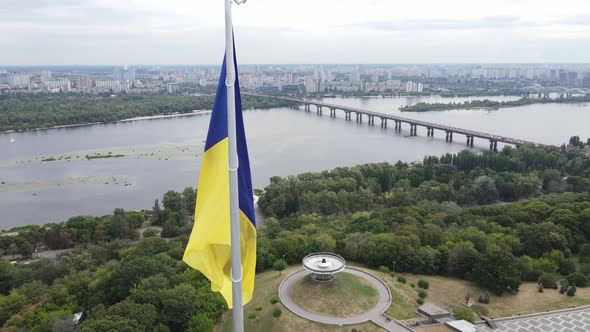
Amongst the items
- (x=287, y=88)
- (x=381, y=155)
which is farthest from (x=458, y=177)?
(x=287, y=88)

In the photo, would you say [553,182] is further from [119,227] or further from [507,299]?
[119,227]

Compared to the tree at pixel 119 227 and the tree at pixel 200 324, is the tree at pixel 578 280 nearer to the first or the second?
the tree at pixel 200 324

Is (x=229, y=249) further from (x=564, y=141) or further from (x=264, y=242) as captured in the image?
(x=564, y=141)

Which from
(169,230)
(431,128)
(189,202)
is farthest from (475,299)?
(431,128)

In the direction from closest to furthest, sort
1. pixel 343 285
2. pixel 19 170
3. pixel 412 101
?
1. pixel 343 285
2. pixel 19 170
3. pixel 412 101

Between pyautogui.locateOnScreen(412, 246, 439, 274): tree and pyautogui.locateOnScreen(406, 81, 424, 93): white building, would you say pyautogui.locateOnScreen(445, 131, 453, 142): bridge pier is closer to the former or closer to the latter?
pyautogui.locateOnScreen(412, 246, 439, 274): tree

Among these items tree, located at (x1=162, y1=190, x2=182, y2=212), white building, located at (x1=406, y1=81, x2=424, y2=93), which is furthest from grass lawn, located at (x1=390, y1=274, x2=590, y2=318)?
white building, located at (x1=406, y1=81, x2=424, y2=93)
